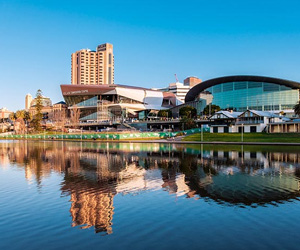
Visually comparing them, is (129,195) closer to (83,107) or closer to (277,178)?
(277,178)

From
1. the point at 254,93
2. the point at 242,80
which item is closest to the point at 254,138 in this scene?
the point at 254,93

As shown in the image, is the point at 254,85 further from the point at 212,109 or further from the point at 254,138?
the point at 254,138

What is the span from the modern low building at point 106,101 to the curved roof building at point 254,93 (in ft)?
163

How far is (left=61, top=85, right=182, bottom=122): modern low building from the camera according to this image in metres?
150

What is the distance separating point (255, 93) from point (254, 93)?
15.3 inches

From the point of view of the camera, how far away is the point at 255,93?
113188mm

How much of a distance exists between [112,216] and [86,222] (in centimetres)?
119

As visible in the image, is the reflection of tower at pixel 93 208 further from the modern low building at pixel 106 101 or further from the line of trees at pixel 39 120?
the modern low building at pixel 106 101

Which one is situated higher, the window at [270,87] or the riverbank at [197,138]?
the window at [270,87]

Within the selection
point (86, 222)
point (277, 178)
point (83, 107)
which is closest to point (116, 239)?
point (86, 222)

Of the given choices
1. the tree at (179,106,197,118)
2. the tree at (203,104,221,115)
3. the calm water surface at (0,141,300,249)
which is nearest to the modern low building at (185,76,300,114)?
the tree at (203,104,221,115)

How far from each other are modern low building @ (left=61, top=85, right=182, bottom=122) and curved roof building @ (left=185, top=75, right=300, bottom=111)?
49.7m

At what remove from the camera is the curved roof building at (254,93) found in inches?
4250

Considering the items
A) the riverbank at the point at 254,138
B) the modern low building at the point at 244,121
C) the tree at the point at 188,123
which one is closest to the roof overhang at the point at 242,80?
the modern low building at the point at 244,121
